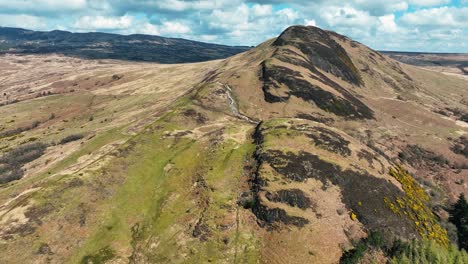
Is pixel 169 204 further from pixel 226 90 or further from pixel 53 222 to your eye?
pixel 226 90

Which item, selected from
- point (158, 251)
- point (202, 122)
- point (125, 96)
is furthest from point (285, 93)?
point (125, 96)

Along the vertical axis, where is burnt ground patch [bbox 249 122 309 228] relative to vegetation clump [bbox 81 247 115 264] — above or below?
above

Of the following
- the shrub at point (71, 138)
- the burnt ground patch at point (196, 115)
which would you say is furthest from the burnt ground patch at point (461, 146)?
the shrub at point (71, 138)

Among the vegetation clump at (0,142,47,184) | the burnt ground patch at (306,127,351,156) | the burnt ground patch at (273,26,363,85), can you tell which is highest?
the burnt ground patch at (273,26,363,85)

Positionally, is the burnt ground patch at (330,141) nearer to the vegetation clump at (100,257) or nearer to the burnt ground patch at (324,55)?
the vegetation clump at (100,257)

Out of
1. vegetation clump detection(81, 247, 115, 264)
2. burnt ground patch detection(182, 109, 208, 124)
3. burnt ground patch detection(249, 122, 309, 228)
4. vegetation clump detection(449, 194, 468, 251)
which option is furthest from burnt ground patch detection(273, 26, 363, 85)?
vegetation clump detection(81, 247, 115, 264)

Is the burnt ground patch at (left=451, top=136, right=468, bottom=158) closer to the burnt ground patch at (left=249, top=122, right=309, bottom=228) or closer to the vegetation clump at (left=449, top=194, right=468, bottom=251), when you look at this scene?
the vegetation clump at (left=449, top=194, right=468, bottom=251)
